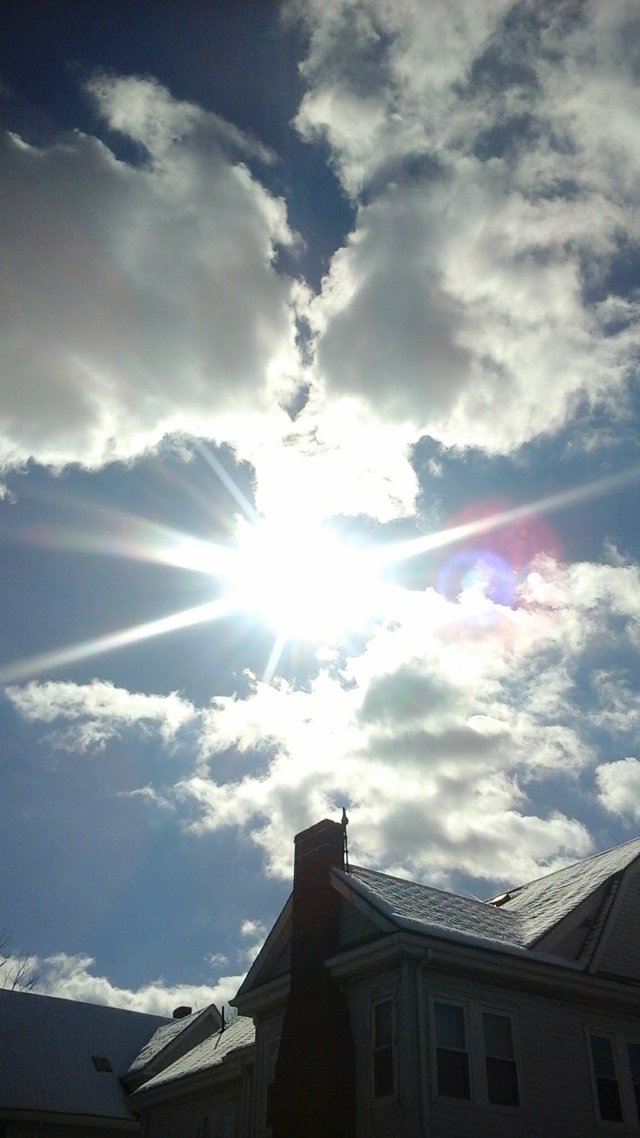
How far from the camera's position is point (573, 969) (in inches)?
720

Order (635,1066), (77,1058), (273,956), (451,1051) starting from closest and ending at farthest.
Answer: (451,1051), (635,1066), (273,956), (77,1058)

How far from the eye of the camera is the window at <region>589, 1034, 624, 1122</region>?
17719 mm

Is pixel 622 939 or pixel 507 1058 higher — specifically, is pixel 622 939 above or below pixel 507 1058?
above

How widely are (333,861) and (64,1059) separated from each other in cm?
1909

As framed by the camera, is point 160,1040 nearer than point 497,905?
No

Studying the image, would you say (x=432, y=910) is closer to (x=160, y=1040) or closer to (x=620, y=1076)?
(x=620, y=1076)

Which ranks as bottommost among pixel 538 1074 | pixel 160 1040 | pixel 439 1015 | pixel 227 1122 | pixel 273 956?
pixel 538 1074

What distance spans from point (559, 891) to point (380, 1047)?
7260 millimetres

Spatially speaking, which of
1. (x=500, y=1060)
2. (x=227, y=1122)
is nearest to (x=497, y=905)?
(x=500, y=1060)

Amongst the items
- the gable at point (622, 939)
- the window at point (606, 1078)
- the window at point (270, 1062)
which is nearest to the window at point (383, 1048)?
the window at point (270, 1062)

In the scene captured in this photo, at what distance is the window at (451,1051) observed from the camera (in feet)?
53.4

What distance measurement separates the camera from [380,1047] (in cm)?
1683

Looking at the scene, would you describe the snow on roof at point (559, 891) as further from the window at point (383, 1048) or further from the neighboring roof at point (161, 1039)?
the neighboring roof at point (161, 1039)

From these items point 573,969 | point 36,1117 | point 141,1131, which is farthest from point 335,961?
point 36,1117
